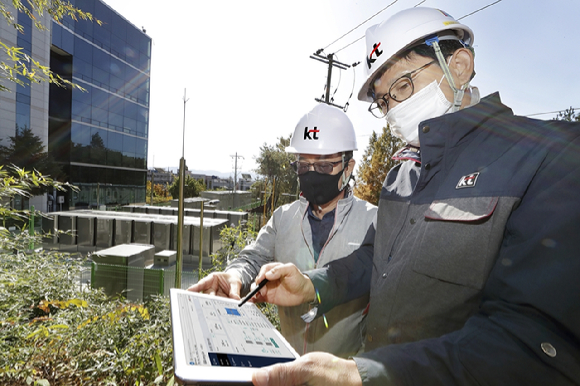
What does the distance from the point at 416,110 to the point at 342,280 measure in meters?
1.01

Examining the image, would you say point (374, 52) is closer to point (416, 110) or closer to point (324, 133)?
point (416, 110)

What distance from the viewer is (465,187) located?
1148 millimetres

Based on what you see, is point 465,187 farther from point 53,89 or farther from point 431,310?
point 53,89

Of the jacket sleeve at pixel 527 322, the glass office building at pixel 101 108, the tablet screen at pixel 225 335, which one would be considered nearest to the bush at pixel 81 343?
the tablet screen at pixel 225 335

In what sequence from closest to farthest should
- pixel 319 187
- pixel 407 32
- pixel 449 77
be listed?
pixel 449 77 < pixel 407 32 < pixel 319 187

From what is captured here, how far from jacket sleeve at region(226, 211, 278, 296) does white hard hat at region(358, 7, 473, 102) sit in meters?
1.56

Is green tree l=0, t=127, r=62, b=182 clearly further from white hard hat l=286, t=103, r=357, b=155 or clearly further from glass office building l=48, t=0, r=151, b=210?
white hard hat l=286, t=103, r=357, b=155

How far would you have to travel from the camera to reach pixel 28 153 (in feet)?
81.1

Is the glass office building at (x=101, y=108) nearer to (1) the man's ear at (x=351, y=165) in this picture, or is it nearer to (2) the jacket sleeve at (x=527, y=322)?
(1) the man's ear at (x=351, y=165)

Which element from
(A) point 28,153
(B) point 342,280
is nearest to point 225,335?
(B) point 342,280

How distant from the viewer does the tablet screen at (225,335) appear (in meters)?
0.98

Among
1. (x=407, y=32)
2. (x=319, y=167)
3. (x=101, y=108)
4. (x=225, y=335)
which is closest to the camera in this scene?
(x=225, y=335)

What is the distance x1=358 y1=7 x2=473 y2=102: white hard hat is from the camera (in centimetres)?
164

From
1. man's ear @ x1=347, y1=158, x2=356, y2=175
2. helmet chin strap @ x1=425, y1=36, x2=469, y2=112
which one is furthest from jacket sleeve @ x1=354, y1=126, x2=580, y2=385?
man's ear @ x1=347, y1=158, x2=356, y2=175
